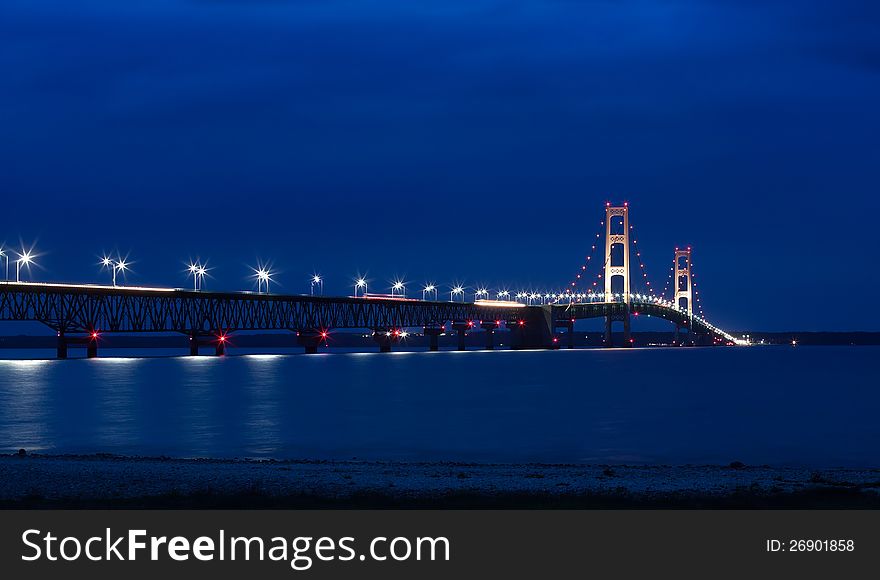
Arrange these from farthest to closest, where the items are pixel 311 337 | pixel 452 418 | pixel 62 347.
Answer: pixel 311 337, pixel 62 347, pixel 452 418

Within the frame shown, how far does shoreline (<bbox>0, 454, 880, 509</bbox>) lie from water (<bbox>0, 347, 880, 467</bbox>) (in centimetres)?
1094

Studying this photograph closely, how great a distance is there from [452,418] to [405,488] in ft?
106

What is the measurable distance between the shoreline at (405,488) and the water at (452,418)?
10940mm

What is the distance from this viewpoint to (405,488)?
63.6 ft

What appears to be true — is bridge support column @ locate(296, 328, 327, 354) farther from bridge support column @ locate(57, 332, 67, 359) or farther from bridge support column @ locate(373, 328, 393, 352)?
bridge support column @ locate(57, 332, 67, 359)

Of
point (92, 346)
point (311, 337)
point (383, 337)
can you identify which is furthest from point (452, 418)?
point (383, 337)

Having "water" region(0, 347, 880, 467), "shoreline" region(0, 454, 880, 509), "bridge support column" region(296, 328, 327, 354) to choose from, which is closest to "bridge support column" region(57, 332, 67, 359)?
"bridge support column" region(296, 328, 327, 354)

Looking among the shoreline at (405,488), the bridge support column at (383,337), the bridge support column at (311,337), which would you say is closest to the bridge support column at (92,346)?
the bridge support column at (311,337)

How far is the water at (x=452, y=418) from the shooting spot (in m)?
36.8

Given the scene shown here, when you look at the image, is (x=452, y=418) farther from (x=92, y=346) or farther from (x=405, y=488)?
(x=92, y=346)

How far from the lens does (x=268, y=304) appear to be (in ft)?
519
